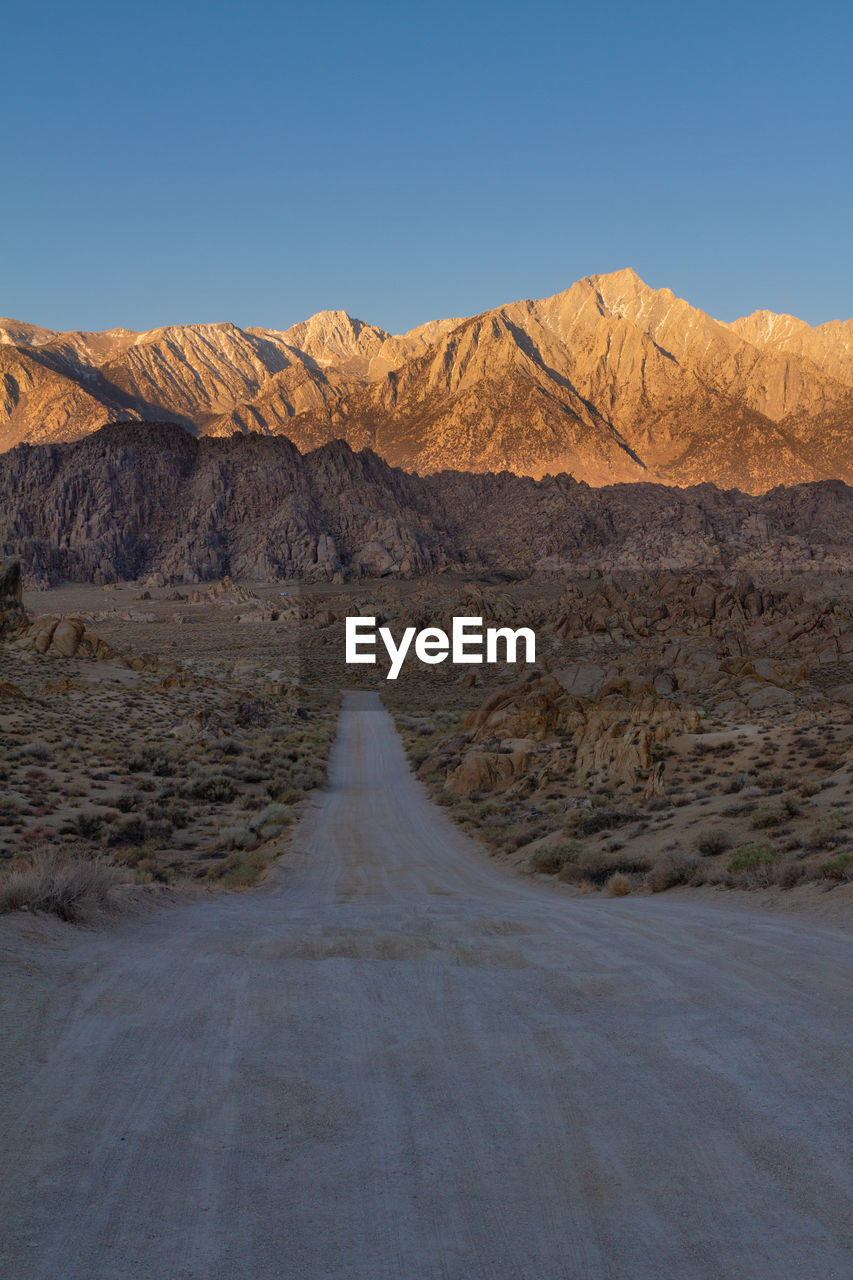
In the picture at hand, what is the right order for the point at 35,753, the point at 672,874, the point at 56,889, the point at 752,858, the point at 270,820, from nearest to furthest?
the point at 56,889, the point at 752,858, the point at 672,874, the point at 270,820, the point at 35,753

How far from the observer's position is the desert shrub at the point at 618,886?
480 inches

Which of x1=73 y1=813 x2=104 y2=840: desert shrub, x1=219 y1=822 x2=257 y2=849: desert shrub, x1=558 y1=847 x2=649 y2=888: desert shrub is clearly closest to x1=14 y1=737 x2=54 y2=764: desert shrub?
x1=73 y1=813 x2=104 y2=840: desert shrub

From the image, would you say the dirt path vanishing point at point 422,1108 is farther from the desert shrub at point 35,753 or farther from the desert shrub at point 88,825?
the desert shrub at point 35,753

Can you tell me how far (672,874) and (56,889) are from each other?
9120 mm

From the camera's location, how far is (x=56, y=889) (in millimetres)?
7148

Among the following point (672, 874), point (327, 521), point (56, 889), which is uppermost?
point (327, 521)

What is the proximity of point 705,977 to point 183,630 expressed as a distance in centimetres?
7854

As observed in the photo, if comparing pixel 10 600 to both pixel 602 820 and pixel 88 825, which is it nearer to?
pixel 88 825

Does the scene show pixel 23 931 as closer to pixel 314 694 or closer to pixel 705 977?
pixel 705 977

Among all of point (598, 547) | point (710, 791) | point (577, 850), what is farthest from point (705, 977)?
point (598, 547)

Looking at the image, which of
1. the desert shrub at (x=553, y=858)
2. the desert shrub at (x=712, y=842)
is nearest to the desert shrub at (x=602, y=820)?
the desert shrub at (x=553, y=858)

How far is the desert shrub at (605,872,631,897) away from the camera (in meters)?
12.2

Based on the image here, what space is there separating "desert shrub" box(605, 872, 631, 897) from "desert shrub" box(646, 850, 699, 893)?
356 millimetres

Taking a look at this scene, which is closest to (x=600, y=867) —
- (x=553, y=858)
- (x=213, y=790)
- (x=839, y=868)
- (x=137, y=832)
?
(x=553, y=858)
